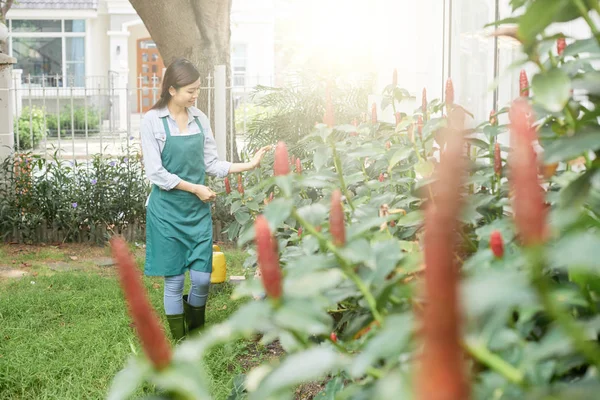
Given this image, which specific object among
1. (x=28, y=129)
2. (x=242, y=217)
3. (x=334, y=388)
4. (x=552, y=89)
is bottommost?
(x=334, y=388)

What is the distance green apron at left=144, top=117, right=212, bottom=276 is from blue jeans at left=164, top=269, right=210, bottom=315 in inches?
1.7

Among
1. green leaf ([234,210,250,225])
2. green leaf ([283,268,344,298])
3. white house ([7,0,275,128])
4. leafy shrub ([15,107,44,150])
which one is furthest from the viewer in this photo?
white house ([7,0,275,128])

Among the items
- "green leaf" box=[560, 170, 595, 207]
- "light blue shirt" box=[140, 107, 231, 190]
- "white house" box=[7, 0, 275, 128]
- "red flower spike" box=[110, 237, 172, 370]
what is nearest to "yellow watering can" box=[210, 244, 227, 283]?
"light blue shirt" box=[140, 107, 231, 190]

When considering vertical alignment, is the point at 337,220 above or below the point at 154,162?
above

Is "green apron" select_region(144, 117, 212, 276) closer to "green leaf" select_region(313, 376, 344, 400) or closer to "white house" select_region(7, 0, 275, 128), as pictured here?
"green leaf" select_region(313, 376, 344, 400)

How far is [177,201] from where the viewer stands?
185 inches

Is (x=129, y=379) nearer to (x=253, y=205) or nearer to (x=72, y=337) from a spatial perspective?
(x=253, y=205)

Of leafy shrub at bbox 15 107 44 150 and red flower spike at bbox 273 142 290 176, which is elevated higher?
red flower spike at bbox 273 142 290 176

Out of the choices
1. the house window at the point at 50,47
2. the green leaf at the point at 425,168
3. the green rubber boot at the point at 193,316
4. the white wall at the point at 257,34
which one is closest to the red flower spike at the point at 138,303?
the green leaf at the point at 425,168

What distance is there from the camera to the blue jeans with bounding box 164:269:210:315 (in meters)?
4.73

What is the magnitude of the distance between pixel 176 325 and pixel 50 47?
22.2m

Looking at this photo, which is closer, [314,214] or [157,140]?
[314,214]

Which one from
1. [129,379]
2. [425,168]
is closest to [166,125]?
[425,168]

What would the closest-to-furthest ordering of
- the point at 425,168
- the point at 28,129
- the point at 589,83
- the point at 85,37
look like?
the point at 589,83, the point at 425,168, the point at 28,129, the point at 85,37
